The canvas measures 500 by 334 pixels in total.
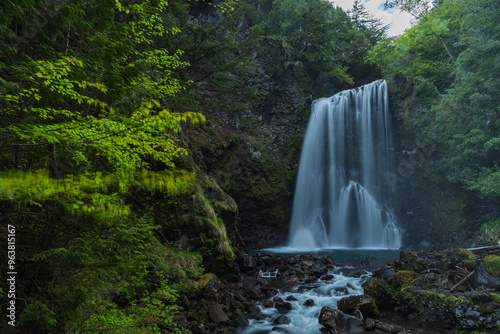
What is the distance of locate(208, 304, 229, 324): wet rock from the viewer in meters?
5.67

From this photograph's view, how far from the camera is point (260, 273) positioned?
10.0 metres

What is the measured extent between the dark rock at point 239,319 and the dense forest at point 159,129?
1199 mm

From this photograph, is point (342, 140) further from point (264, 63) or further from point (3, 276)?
point (3, 276)

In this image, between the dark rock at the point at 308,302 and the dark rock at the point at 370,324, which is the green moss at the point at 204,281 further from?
the dark rock at the point at 370,324

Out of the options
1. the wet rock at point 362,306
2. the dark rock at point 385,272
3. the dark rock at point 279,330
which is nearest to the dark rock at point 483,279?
the dark rock at point 385,272

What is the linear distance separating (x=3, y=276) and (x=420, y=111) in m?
Result: 21.3

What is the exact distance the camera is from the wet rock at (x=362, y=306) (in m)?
6.20

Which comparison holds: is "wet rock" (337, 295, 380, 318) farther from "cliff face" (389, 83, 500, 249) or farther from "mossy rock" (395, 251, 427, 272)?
"cliff face" (389, 83, 500, 249)

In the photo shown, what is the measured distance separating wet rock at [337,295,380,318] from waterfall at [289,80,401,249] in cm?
1186

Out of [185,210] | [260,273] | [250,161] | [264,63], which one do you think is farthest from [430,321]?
[264,63]

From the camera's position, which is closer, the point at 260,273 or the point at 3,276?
the point at 3,276

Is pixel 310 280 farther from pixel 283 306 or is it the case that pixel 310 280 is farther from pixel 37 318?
pixel 37 318

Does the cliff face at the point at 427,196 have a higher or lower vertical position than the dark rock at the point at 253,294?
higher

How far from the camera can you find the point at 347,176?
66.5ft
